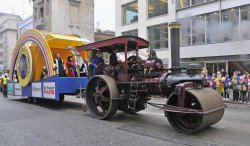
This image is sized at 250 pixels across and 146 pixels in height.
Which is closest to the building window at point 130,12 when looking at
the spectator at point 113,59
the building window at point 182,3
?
the building window at point 182,3

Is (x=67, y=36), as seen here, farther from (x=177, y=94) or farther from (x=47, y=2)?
(x=47, y=2)

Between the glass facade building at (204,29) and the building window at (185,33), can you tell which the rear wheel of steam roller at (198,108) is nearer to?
the glass facade building at (204,29)

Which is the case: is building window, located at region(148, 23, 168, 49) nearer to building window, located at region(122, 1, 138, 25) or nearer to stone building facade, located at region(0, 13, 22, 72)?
building window, located at region(122, 1, 138, 25)

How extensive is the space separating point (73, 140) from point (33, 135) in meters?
1.11

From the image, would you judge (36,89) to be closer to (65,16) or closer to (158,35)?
(158,35)

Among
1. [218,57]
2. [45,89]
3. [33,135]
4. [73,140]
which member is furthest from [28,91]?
[218,57]

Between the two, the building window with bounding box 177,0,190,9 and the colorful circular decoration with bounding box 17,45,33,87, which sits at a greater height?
the building window with bounding box 177,0,190,9

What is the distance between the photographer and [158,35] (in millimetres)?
24125

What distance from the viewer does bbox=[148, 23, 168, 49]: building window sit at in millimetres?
23511

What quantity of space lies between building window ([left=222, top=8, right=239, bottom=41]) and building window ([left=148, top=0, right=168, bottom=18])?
5.58m

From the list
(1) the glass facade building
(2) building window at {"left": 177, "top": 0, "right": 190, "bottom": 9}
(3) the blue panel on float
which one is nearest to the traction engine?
(3) the blue panel on float

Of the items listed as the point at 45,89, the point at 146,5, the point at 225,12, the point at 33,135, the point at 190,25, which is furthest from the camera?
the point at 146,5

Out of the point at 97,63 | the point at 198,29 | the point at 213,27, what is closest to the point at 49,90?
the point at 97,63

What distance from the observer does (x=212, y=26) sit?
20156 millimetres
